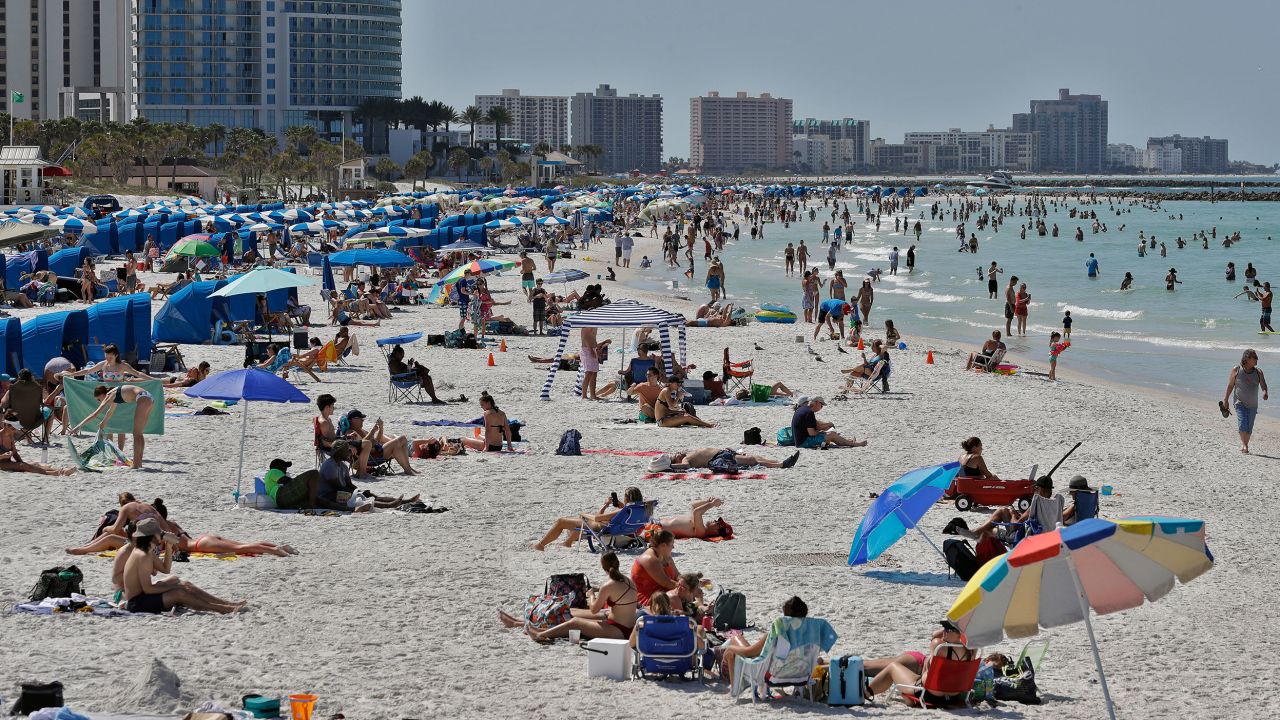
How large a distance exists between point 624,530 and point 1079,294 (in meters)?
33.3

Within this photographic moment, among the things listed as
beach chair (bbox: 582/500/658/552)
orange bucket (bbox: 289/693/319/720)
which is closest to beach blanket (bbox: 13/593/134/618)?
orange bucket (bbox: 289/693/319/720)

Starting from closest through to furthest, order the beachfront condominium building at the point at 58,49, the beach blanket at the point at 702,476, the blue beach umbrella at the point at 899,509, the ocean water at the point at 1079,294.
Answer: the blue beach umbrella at the point at 899,509 → the beach blanket at the point at 702,476 → the ocean water at the point at 1079,294 → the beachfront condominium building at the point at 58,49

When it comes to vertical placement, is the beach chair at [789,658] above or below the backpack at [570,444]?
below

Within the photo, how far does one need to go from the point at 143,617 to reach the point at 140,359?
11799mm

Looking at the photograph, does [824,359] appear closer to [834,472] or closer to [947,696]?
[834,472]

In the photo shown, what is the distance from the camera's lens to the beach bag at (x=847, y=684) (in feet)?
24.4

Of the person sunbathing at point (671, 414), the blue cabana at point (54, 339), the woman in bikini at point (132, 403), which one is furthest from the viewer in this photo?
the blue cabana at point (54, 339)

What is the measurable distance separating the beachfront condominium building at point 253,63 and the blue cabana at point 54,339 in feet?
379

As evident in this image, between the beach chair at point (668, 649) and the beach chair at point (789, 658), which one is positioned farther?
the beach chair at point (668, 649)

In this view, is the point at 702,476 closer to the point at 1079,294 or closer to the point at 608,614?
the point at 608,614

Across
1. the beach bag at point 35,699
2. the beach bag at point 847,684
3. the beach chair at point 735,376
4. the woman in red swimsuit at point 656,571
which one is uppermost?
the beach chair at point 735,376

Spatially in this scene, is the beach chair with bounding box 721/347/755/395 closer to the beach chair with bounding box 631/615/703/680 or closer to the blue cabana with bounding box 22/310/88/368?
the blue cabana with bounding box 22/310/88/368

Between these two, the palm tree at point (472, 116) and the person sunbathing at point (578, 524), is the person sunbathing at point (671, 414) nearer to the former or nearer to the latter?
the person sunbathing at point (578, 524)

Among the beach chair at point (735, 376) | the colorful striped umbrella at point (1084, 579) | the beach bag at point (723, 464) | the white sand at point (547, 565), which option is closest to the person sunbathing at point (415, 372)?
the white sand at point (547, 565)
